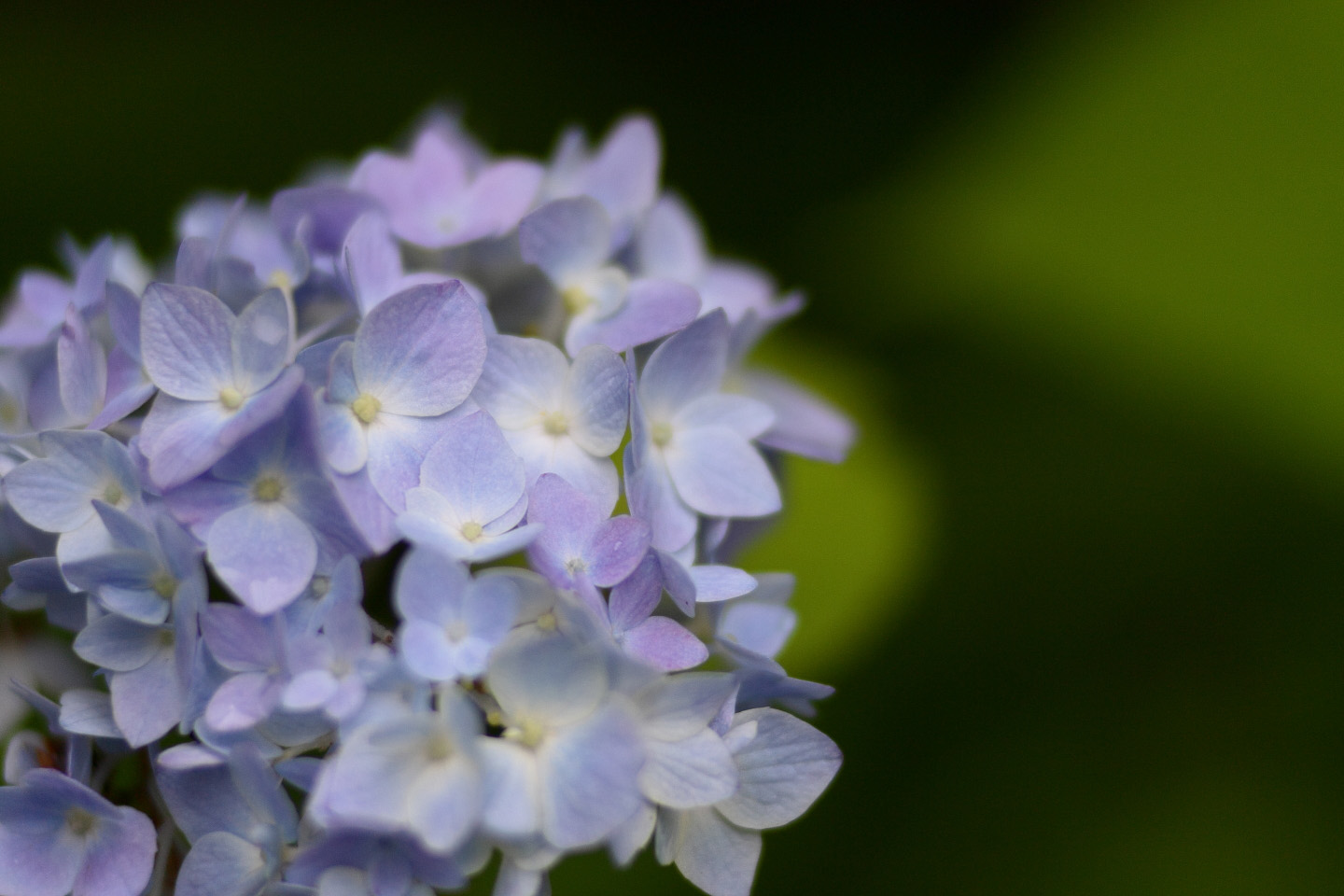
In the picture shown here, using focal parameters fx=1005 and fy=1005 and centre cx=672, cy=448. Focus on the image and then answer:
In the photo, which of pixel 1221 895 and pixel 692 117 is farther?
pixel 692 117

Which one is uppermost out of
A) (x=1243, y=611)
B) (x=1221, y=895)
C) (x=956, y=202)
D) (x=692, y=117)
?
(x=956, y=202)

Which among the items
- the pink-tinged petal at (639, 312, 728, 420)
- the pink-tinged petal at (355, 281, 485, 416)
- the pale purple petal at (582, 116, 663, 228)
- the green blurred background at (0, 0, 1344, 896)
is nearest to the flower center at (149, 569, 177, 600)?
the pink-tinged petal at (355, 281, 485, 416)

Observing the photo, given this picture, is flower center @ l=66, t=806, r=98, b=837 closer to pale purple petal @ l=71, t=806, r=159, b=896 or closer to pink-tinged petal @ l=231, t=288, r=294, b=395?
pale purple petal @ l=71, t=806, r=159, b=896

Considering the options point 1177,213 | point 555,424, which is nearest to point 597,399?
point 555,424

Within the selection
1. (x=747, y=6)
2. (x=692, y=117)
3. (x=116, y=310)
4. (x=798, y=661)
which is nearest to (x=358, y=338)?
(x=116, y=310)

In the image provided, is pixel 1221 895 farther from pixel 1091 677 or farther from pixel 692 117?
pixel 692 117

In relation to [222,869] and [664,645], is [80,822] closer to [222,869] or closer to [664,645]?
[222,869]

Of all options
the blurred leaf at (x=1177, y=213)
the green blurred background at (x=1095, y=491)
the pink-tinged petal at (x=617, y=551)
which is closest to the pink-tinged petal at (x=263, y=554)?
the pink-tinged petal at (x=617, y=551)
